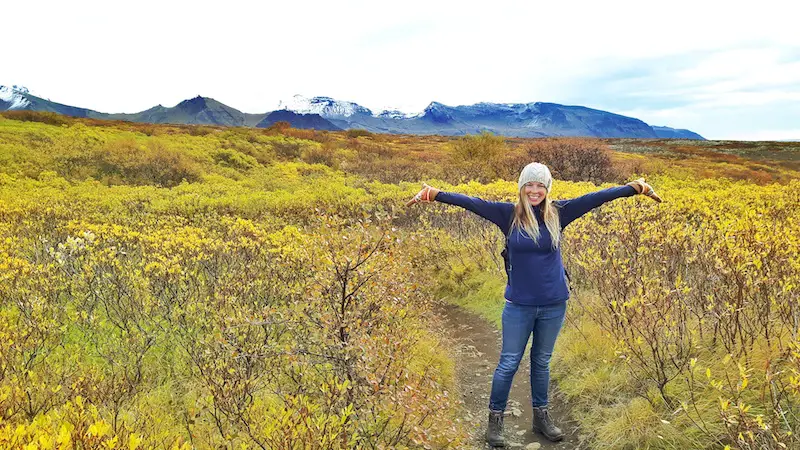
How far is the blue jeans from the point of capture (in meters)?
3.50

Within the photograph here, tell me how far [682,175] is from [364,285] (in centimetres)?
2023

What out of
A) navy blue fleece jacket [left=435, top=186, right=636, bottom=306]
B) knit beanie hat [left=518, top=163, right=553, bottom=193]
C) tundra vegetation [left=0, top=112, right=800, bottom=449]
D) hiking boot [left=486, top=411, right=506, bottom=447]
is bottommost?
hiking boot [left=486, top=411, right=506, bottom=447]

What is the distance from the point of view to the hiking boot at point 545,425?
3.82m

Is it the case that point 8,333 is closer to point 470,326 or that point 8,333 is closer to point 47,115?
point 470,326

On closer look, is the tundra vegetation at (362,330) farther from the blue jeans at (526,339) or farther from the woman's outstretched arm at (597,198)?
the woman's outstretched arm at (597,198)

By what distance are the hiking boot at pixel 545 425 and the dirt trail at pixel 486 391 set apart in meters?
0.05

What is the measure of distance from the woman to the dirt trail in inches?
13.6

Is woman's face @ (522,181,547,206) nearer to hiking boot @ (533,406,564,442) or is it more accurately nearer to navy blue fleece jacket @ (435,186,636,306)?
navy blue fleece jacket @ (435,186,636,306)

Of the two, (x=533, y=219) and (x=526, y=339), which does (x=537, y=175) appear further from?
(x=526, y=339)

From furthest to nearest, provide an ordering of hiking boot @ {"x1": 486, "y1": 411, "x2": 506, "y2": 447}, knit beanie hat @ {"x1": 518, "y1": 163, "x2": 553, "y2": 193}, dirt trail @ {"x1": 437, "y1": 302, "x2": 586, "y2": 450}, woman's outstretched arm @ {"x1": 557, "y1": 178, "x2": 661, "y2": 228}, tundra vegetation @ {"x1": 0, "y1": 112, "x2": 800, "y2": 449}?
dirt trail @ {"x1": 437, "y1": 302, "x2": 586, "y2": 450} < hiking boot @ {"x1": 486, "y1": 411, "x2": 506, "y2": 447} < woman's outstretched arm @ {"x1": 557, "y1": 178, "x2": 661, "y2": 228} < knit beanie hat @ {"x1": 518, "y1": 163, "x2": 553, "y2": 193} < tundra vegetation @ {"x1": 0, "y1": 112, "x2": 800, "y2": 449}

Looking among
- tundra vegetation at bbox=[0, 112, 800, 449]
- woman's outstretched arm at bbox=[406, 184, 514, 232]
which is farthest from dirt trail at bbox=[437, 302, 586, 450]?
woman's outstretched arm at bbox=[406, 184, 514, 232]

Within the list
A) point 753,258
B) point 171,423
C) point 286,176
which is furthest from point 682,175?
point 171,423

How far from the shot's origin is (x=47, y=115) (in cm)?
2867

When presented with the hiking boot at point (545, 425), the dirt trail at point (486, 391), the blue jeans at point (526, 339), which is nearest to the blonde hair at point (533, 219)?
the blue jeans at point (526, 339)
